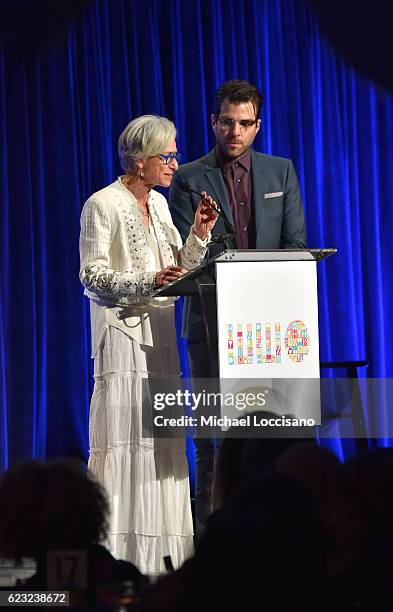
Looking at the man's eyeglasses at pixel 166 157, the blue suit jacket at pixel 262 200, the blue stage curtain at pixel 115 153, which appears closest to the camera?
the man's eyeglasses at pixel 166 157

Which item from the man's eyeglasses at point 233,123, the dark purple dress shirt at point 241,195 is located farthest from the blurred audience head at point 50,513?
the man's eyeglasses at point 233,123

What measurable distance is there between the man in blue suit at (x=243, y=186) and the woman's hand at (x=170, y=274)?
499 millimetres

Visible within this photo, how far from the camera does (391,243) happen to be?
6.07 metres

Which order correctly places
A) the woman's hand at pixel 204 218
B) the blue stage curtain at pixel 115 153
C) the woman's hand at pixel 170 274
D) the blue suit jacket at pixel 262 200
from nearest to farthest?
the woman's hand at pixel 170 274 → the woman's hand at pixel 204 218 → the blue suit jacket at pixel 262 200 → the blue stage curtain at pixel 115 153

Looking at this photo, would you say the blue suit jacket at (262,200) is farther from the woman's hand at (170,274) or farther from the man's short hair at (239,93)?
the woman's hand at (170,274)

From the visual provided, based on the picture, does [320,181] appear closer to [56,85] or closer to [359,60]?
[359,60]

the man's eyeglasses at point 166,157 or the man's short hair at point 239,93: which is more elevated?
the man's short hair at point 239,93

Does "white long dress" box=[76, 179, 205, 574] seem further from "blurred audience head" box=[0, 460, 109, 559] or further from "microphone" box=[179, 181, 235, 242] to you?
"blurred audience head" box=[0, 460, 109, 559]

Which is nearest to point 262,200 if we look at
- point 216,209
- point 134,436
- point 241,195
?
point 241,195

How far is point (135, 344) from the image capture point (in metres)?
3.75

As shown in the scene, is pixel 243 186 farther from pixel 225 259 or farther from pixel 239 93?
pixel 225 259

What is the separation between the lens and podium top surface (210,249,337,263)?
3.23 meters

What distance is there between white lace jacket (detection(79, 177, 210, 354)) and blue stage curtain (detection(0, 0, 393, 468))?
2078 millimetres

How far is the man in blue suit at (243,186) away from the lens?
13.5 feet
